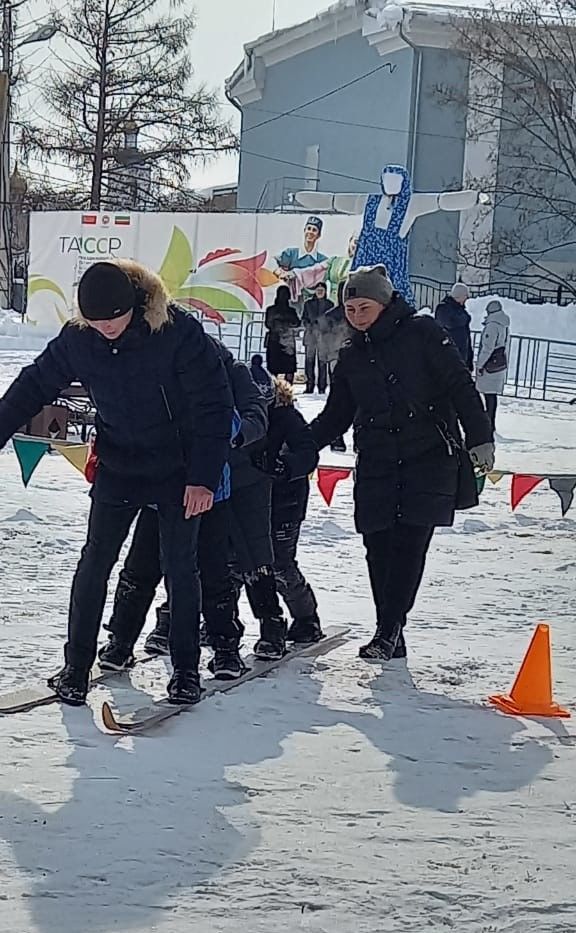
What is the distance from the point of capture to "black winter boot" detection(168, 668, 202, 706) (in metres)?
4.97

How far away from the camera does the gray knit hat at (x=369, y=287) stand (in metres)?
5.64

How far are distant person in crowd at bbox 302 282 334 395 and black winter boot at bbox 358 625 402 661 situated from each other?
12663 mm

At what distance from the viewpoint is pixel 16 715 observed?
15.5ft

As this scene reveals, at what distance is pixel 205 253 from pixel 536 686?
20079 millimetres

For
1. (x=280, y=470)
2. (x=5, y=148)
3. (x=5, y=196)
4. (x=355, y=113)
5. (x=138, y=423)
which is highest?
(x=355, y=113)

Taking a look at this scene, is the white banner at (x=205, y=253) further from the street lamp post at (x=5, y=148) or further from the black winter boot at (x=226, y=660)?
the black winter boot at (x=226, y=660)

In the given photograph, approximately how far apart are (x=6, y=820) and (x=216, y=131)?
36270 millimetres

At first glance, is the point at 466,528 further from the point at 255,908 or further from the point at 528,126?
the point at 528,126

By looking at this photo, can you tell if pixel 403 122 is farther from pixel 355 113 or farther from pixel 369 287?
pixel 369 287

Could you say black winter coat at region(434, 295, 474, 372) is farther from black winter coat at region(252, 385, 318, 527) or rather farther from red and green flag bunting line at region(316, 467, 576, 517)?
black winter coat at region(252, 385, 318, 527)

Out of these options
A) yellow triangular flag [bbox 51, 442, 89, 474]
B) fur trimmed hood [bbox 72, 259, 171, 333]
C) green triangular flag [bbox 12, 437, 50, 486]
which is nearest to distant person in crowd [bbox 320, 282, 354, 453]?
yellow triangular flag [bbox 51, 442, 89, 474]

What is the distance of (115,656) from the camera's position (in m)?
5.43

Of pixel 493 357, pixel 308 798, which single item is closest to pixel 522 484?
pixel 308 798

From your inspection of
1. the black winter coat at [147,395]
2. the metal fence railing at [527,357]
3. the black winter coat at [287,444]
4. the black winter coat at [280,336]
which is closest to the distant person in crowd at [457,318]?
the black winter coat at [280,336]
